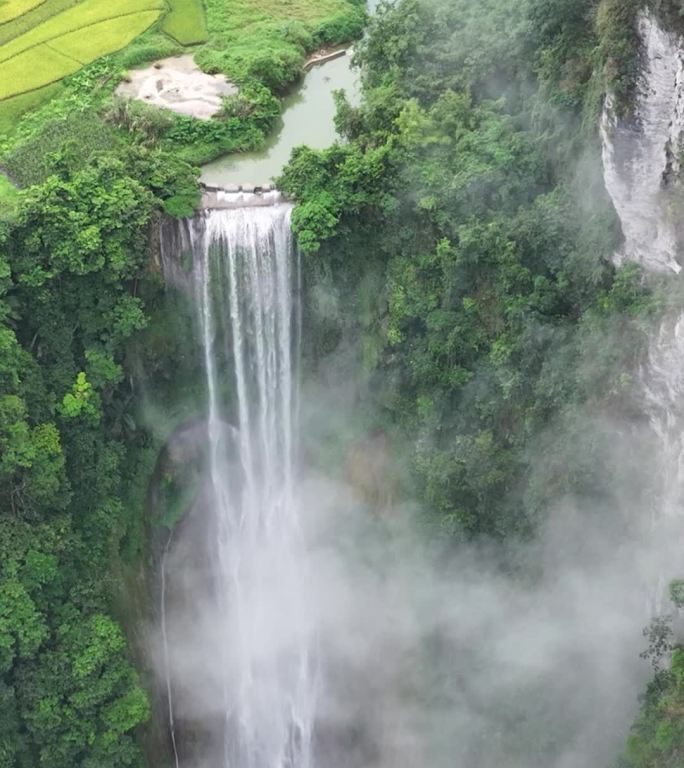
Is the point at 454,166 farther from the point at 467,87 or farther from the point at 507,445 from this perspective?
the point at 507,445

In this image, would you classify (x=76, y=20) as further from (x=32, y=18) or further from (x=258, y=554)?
(x=258, y=554)

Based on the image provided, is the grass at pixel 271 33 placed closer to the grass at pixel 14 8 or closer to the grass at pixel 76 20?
the grass at pixel 76 20

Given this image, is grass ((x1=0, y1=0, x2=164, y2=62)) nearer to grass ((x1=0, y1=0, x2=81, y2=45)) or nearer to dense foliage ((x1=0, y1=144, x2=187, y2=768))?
grass ((x1=0, y1=0, x2=81, y2=45))

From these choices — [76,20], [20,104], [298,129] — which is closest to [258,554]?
[298,129]

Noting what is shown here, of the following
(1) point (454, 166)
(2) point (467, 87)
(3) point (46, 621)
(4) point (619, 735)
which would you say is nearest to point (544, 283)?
(1) point (454, 166)

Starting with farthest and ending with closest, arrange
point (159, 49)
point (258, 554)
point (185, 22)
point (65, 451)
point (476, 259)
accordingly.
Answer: point (185, 22) < point (159, 49) < point (258, 554) < point (65, 451) < point (476, 259)

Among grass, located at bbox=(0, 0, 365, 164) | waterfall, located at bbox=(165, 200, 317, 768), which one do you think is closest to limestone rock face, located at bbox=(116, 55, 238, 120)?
grass, located at bbox=(0, 0, 365, 164)
